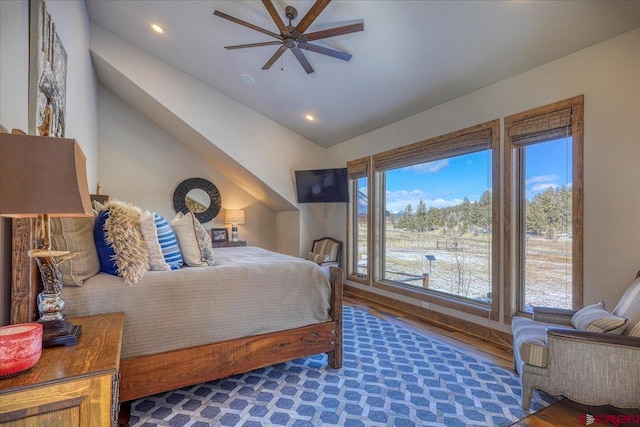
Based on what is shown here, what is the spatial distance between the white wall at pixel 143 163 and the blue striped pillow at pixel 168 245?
3694 millimetres

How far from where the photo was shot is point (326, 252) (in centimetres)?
547

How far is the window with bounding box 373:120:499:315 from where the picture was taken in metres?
3.30

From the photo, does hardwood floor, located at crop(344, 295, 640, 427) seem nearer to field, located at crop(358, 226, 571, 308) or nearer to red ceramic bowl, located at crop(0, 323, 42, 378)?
field, located at crop(358, 226, 571, 308)

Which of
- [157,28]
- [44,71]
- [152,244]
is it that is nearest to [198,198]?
[157,28]

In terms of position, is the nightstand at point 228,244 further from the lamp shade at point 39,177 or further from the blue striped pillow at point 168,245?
the lamp shade at point 39,177

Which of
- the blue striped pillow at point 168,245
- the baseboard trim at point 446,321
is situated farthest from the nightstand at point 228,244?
the blue striped pillow at point 168,245

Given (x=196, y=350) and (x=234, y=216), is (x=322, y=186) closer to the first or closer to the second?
(x=234, y=216)

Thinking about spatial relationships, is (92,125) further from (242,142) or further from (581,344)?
(581,344)

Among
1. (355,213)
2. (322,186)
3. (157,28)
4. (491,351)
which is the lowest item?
(491,351)

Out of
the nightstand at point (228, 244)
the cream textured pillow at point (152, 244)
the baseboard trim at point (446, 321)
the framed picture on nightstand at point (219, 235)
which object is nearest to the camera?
the cream textured pillow at point (152, 244)

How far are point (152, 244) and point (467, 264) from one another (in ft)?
10.3

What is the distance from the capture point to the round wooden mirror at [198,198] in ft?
18.4

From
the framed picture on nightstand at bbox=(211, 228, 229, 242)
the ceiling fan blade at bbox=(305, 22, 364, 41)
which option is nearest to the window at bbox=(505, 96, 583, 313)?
the ceiling fan blade at bbox=(305, 22, 364, 41)

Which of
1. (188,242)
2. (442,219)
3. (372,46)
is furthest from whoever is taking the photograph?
(442,219)
